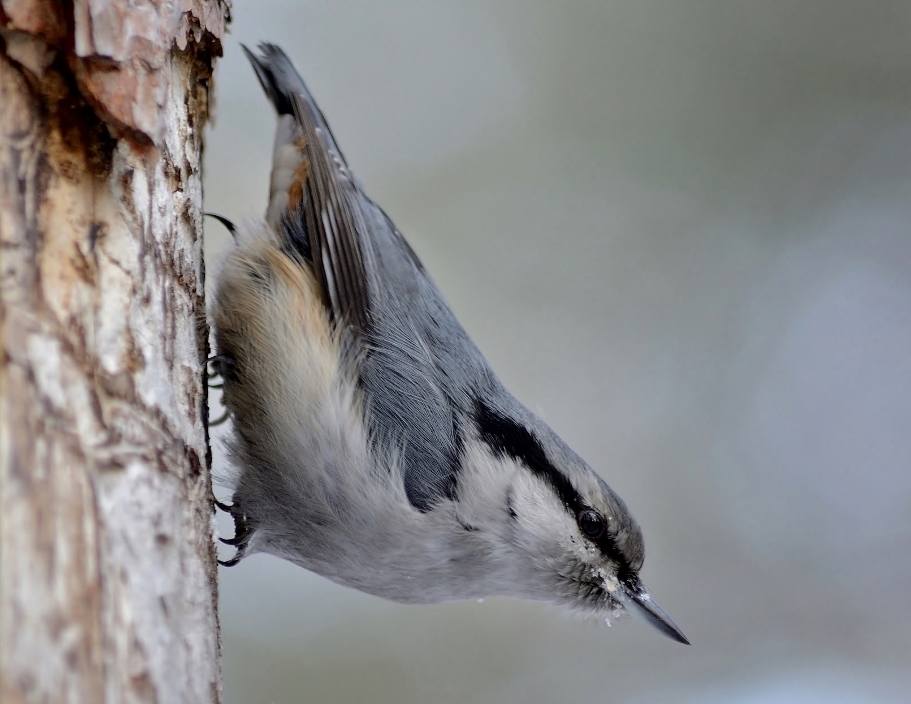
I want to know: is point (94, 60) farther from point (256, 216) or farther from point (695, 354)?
point (695, 354)

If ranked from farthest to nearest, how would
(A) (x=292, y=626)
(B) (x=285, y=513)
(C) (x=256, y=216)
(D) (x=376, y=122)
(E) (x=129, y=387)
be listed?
(D) (x=376, y=122), (A) (x=292, y=626), (C) (x=256, y=216), (B) (x=285, y=513), (E) (x=129, y=387)

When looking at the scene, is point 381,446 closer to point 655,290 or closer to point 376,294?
point 376,294

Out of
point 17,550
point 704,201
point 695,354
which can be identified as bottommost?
point 17,550

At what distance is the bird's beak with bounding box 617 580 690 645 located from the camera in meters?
→ 1.58

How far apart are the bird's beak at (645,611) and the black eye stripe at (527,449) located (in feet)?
0.63

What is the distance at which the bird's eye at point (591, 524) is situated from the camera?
151 centimetres

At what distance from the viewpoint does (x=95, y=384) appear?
79 centimetres

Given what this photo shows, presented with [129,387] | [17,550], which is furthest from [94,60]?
[17,550]

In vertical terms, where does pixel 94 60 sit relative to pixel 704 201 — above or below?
below

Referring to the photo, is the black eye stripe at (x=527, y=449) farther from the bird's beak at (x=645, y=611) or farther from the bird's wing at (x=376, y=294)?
the bird's beak at (x=645, y=611)

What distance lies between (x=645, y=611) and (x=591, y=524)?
24cm

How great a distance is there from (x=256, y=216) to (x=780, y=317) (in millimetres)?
1450

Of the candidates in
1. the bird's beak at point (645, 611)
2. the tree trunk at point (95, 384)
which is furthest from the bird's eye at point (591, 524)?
the tree trunk at point (95, 384)

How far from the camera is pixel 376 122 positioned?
231 centimetres
